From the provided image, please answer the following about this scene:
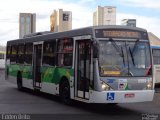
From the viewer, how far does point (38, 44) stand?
20.9 metres

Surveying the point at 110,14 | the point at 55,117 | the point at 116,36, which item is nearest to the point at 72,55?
the point at 116,36

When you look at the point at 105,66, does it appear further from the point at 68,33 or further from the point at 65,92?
the point at 68,33

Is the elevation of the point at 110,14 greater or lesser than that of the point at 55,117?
greater

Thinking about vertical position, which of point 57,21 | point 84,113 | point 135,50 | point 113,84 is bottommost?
point 84,113

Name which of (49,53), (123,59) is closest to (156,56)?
(49,53)

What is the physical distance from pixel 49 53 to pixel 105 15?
2904 centimetres

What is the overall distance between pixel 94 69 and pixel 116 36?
1367mm

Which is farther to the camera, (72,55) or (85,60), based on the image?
(72,55)

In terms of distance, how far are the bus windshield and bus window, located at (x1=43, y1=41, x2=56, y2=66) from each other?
4385mm

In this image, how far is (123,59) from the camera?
14688mm

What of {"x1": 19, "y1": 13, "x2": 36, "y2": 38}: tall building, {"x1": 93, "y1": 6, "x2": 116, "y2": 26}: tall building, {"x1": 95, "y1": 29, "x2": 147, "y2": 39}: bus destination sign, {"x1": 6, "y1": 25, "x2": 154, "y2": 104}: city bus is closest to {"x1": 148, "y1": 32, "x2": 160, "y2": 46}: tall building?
{"x1": 93, "y1": 6, "x2": 116, "y2": 26}: tall building

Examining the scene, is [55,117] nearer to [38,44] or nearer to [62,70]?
[62,70]

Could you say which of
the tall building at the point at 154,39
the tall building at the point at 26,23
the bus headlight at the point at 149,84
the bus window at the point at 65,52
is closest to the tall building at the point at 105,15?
the tall building at the point at 154,39

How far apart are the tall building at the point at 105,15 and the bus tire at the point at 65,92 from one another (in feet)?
97.4
